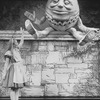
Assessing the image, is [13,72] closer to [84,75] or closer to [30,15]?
[84,75]

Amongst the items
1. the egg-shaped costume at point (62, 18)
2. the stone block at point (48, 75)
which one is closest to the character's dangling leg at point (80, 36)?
the egg-shaped costume at point (62, 18)

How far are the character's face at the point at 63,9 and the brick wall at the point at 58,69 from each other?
0.71m

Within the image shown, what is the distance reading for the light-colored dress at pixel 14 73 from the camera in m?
8.55

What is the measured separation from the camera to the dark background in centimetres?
1174

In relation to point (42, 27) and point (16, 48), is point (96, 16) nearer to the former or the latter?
point (42, 27)

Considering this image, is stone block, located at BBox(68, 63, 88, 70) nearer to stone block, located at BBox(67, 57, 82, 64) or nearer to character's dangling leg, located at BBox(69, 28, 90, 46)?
stone block, located at BBox(67, 57, 82, 64)

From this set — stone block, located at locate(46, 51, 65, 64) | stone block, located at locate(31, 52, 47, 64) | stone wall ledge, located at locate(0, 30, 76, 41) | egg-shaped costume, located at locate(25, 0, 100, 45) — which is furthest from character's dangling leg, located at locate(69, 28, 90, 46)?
stone block, located at locate(31, 52, 47, 64)

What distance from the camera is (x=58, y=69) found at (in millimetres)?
10109

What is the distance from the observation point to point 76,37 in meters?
10.1

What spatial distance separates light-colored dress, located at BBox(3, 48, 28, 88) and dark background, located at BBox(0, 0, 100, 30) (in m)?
3.06

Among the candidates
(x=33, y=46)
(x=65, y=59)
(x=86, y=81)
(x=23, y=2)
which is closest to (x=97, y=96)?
(x=86, y=81)

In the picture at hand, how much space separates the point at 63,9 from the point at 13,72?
2.28 metres

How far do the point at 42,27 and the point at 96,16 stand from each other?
179 cm

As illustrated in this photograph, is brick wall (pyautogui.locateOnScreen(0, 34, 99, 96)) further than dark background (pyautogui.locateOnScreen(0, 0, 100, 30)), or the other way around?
dark background (pyautogui.locateOnScreen(0, 0, 100, 30))
